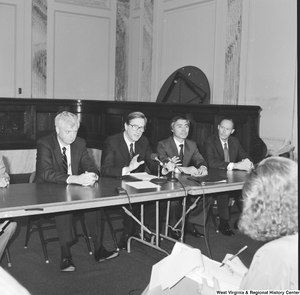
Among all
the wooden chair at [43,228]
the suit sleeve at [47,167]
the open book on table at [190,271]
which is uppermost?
the suit sleeve at [47,167]

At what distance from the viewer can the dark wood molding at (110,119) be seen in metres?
6.39

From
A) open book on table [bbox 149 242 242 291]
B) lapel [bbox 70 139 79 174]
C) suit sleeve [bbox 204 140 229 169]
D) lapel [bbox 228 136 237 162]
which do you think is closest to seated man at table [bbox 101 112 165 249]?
lapel [bbox 70 139 79 174]

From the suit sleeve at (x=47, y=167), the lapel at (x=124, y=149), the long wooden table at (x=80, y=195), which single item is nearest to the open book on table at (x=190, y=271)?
the long wooden table at (x=80, y=195)

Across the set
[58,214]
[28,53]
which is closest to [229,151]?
[58,214]

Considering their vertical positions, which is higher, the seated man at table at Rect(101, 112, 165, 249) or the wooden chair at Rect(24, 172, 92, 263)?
the seated man at table at Rect(101, 112, 165, 249)

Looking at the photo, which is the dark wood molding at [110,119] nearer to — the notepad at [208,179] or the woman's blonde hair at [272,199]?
the notepad at [208,179]

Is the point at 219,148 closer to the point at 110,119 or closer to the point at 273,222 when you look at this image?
the point at 110,119

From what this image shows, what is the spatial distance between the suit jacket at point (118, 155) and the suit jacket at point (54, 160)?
0.22 m

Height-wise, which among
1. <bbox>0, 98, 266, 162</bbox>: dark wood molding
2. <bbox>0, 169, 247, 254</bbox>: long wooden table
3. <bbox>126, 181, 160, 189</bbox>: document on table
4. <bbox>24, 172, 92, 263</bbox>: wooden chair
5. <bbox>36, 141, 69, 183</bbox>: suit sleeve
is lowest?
<bbox>24, 172, 92, 263</bbox>: wooden chair

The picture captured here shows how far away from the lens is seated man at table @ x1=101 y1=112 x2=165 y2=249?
447cm

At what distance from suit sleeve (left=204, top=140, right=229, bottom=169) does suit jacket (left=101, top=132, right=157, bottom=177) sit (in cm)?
71

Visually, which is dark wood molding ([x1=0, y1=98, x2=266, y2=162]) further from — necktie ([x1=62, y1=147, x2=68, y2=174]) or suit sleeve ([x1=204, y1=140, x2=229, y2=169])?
necktie ([x1=62, y1=147, x2=68, y2=174])

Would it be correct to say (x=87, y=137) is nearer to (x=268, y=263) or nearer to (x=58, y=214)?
(x=58, y=214)

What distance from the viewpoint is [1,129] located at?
289 inches
